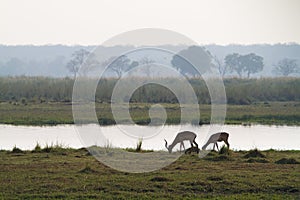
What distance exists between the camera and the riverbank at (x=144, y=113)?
91.8 ft

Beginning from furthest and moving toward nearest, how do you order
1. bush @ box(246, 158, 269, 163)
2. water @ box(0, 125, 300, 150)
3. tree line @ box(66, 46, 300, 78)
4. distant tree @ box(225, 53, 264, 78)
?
distant tree @ box(225, 53, 264, 78), tree line @ box(66, 46, 300, 78), water @ box(0, 125, 300, 150), bush @ box(246, 158, 269, 163)

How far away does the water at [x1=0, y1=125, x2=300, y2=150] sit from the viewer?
20453 mm

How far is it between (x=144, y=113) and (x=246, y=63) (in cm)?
6479

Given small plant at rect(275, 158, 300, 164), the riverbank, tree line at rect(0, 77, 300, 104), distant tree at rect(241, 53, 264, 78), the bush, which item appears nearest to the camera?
small plant at rect(275, 158, 300, 164)

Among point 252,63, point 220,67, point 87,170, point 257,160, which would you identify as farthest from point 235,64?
point 87,170

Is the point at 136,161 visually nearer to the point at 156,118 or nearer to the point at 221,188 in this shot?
the point at 221,188

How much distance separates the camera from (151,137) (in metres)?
23.1

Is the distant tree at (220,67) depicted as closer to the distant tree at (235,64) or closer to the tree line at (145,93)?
the distant tree at (235,64)

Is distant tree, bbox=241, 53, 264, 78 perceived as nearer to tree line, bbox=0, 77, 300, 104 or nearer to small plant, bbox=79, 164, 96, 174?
tree line, bbox=0, 77, 300, 104

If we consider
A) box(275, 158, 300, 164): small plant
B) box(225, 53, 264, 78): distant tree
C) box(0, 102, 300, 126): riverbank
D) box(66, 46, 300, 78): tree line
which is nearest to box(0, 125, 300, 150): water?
box(0, 102, 300, 126): riverbank

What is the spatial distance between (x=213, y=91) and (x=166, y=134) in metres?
16.1

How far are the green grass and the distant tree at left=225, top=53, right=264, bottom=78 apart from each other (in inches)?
3116

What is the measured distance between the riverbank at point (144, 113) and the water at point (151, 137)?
1427 millimetres

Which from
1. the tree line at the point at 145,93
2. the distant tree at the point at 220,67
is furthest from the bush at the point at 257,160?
the distant tree at the point at 220,67
